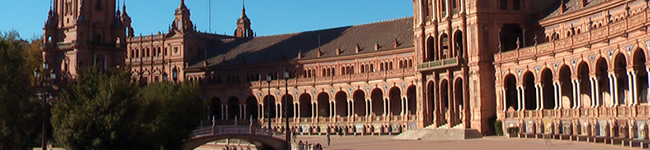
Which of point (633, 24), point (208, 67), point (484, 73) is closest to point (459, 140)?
point (484, 73)

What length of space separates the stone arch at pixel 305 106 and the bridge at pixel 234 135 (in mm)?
35348

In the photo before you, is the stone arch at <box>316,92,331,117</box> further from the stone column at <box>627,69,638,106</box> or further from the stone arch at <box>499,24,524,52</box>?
the stone column at <box>627,69,638,106</box>

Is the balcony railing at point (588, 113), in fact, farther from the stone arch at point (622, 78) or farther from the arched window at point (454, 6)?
the arched window at point (454, 6)

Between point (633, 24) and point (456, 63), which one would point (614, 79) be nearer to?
point (633, 24)

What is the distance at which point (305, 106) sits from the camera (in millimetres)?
114250

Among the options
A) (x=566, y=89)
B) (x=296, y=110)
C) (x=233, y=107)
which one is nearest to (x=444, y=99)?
(x=566, y=89)

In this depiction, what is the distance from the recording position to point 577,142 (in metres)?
58.1

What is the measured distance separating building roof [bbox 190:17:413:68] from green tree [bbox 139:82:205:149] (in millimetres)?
30869

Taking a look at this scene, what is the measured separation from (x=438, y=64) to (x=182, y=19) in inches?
2329

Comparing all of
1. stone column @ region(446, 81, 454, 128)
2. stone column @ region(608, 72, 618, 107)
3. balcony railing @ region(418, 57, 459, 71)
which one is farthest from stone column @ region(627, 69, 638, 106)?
stone column @ region(446, 81, 454, 128)

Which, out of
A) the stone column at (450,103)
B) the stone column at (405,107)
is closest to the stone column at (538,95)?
the stone column at (450,103)

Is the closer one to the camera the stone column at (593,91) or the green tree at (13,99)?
the green tree at (13,99)

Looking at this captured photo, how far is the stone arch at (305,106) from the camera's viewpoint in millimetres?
113219

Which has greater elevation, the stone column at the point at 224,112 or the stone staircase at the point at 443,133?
the stone column at the point at 224,112
